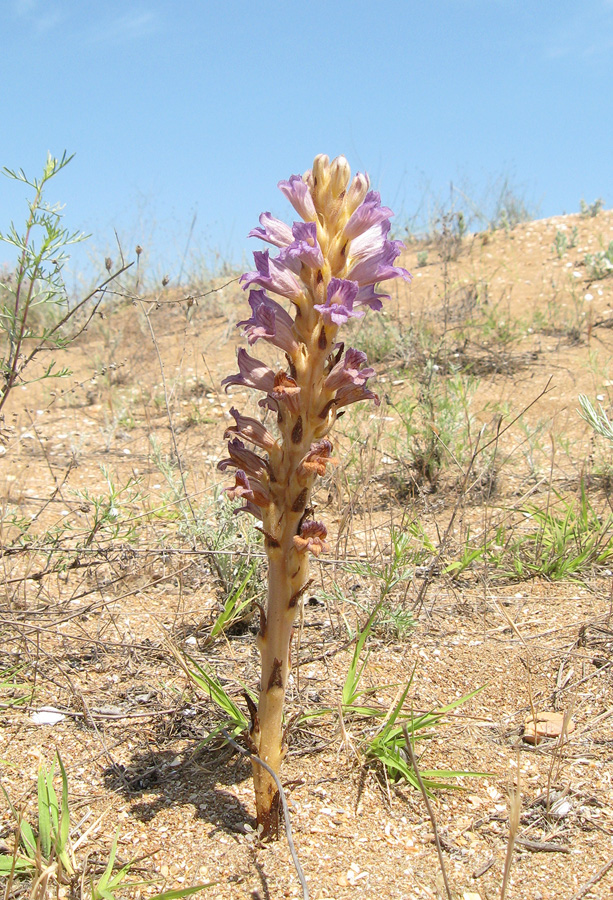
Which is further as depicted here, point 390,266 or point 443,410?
point 443,410

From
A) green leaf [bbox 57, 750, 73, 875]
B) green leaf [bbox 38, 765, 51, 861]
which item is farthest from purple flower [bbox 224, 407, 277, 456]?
green leaf [bbox 38, 765, 51, 861]

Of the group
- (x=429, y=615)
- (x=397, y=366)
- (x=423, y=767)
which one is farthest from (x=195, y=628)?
(x=397, y=366)

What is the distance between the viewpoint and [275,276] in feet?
5.88

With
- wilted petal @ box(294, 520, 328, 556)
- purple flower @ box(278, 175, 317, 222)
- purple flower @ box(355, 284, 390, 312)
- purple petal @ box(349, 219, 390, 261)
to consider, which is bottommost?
wilted petal @ box(294, 520, 328, 556)

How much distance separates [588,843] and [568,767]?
0.32m

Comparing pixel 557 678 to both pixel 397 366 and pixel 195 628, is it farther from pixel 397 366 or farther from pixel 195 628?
pixel 397 366

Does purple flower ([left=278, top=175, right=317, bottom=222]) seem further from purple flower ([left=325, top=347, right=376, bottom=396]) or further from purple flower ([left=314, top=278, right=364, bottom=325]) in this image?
purple flower ([left=325, top=347, right=376, bottom=396])

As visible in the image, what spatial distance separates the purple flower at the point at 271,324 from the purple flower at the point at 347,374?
0.41 feet

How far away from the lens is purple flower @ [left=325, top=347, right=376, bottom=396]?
1.79m

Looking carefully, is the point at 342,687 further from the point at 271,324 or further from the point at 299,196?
the point at 299,196

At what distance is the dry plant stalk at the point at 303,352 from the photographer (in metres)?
1.79

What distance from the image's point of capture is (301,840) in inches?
80.7

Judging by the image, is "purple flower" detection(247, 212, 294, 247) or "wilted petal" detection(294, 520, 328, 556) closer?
"wilted petal" detection(294, 520, 328, 556)

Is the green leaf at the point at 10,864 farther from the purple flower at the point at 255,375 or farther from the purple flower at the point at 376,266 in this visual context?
the purple flower at the point at 376,266
